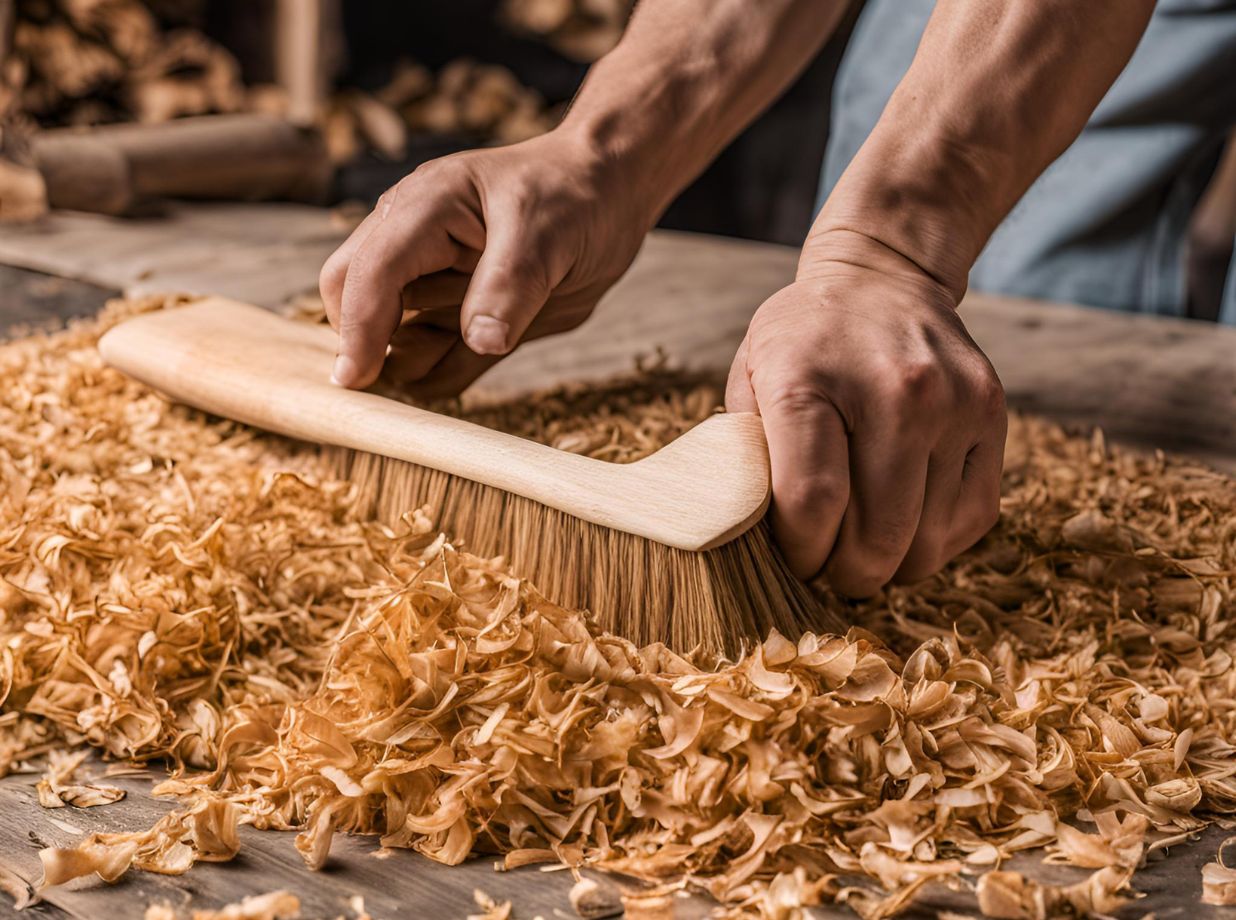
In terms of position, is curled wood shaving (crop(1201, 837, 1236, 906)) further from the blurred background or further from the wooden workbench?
the blurred background

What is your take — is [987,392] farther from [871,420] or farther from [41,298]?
[41,298]

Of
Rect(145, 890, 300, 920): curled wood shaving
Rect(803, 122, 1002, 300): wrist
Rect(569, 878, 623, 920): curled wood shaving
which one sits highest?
Rect(803, 122, 1002, 300): wrist

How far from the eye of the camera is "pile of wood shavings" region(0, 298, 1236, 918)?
0.59 m

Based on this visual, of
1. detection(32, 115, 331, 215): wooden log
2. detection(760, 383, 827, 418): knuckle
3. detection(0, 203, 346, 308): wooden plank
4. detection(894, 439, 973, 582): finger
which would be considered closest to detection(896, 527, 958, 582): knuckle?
detection(894, 439, 973, 582): finger

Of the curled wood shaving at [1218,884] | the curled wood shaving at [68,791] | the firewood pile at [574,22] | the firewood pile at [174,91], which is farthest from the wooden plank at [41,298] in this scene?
the firewood pile at [574,22]

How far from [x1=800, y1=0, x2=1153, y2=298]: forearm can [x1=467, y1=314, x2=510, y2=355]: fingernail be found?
0.75 feet

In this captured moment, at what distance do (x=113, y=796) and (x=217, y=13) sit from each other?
2.47 m

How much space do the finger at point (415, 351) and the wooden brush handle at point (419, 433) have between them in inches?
2.0

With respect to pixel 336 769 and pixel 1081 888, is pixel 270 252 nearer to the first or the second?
pixel 336 769

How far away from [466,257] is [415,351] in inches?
3.5

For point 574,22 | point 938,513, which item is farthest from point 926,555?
point 574,22

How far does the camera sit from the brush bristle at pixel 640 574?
0.69 m

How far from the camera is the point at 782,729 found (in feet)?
2.00

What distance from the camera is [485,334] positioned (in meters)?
0.89
